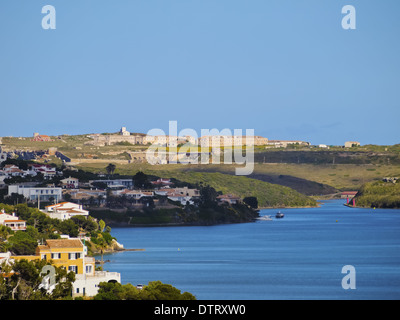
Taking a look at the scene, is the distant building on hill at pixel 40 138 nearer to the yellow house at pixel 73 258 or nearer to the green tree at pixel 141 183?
the green tree at pixel 141 183

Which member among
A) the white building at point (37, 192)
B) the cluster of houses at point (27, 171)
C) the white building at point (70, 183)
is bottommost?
the white building at point (37, 192)

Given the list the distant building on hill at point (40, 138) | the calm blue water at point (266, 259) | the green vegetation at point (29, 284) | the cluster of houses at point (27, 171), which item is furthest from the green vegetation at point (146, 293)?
the distant building on hill at point (40, 138)

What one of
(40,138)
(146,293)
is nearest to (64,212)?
(146,293)

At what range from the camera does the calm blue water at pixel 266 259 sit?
35.1 metres

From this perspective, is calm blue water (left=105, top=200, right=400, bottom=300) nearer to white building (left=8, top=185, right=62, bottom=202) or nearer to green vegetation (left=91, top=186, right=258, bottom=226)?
green vegetation (left=91, top=186, right=258, bottom=226)

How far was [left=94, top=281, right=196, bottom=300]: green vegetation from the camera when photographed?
23859 millimetres

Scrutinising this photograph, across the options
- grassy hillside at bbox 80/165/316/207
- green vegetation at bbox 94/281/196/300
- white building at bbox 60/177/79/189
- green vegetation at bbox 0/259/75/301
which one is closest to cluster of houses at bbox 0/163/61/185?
white building at bbox 60/177/79/189

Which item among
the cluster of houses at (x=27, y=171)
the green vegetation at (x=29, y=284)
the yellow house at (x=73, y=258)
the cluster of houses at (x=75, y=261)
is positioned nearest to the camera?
the green vegetation at (x=29, y=284)

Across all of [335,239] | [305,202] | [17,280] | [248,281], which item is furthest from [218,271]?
[305,202]

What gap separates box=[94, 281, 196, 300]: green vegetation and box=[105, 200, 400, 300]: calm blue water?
7048 millimetres

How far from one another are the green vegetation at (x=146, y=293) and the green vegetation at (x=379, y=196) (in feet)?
319

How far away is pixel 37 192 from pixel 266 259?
3179 cm

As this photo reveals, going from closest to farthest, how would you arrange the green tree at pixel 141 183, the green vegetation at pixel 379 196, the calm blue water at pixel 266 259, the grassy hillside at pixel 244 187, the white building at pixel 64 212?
the calm blue water at pixel 266 259 → the white building at pixel 64 212 → the green tree at pixel 141 183 → the grassy hillside at pixel 244 187 → the green vegetation at pixel 379 196

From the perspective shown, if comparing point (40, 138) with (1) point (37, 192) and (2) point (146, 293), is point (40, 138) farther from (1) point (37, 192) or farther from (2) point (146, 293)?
(2) point (146, 293)
